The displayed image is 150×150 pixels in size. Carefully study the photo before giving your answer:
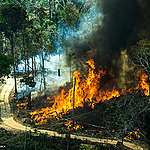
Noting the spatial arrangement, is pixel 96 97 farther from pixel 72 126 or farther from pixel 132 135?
pixel 132 135

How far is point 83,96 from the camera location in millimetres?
26219

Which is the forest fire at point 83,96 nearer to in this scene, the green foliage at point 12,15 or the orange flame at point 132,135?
the orange flame at point 132,135

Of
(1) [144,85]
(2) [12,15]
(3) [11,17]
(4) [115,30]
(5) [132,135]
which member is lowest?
(5) [132,135]

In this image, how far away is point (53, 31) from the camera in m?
54.4

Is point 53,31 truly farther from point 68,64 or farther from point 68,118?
point 68,118

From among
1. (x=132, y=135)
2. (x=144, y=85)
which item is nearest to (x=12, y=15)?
(x=144, y=85)

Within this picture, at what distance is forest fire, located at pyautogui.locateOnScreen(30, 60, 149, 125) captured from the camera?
82.4 feet

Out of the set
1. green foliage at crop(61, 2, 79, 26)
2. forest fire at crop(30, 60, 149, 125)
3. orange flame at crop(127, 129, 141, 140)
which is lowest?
orange flame at crop(127, 129, 141, 140)

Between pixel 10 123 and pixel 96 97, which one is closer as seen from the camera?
pixel 10 123

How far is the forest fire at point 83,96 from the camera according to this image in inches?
989

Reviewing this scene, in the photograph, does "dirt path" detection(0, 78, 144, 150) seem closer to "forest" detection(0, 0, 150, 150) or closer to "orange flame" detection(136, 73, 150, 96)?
"forest" detection(0, 0, 150, 150)

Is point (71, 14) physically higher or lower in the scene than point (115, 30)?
higher

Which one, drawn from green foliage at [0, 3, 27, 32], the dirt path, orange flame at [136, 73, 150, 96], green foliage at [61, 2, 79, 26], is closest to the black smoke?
orange flame at [136, 73, 150, 96]

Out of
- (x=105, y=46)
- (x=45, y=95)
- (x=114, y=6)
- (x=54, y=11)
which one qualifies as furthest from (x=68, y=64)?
(x=54, y=11)
